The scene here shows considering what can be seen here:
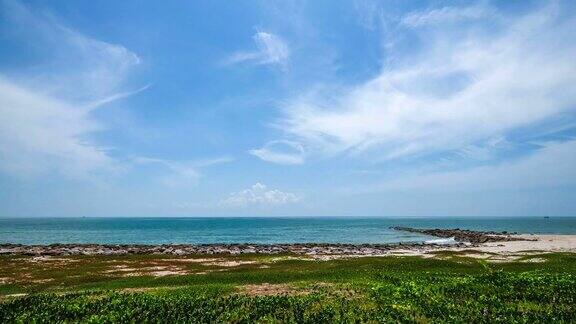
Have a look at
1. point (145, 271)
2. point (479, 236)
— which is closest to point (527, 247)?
point (479, 236)

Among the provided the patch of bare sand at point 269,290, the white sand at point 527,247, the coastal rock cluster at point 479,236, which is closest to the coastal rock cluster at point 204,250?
the white sand at point 527,247

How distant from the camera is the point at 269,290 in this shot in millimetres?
31078

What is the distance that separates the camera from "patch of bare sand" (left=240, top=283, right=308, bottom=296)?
96.9ft

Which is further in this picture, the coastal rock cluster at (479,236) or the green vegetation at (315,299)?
the coastal rock cluster at (479,236)

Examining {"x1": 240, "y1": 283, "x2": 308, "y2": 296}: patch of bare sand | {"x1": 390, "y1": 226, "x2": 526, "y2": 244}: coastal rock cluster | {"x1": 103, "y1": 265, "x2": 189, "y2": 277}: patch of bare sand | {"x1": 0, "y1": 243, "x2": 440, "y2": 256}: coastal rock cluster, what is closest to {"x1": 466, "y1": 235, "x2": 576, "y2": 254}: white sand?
{"x1": 390, "y1": 226, "x2": 526, "y2": 244}: coastal rock cluster

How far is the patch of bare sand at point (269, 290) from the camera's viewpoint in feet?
96.9

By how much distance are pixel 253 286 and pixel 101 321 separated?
555 inches

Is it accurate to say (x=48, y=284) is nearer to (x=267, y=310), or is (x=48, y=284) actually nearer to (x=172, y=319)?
(x=172, y=319)

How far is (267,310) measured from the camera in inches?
923

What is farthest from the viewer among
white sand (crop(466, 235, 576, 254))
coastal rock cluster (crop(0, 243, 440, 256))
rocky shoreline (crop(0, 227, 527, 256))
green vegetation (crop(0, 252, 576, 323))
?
rocky shoreline (crop(0, 227, 527, 256))

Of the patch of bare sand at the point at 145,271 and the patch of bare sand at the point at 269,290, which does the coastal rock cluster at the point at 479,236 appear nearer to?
the patch of bare sand at the point at 145,271

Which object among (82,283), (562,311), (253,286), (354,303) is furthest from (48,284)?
(562,311)

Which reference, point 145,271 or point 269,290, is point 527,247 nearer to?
point 269,290

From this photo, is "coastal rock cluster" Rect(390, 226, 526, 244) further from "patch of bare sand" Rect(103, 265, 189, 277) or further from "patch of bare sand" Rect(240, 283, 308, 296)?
"patch of bare sand" Rect(240, 283, 308, 296)
